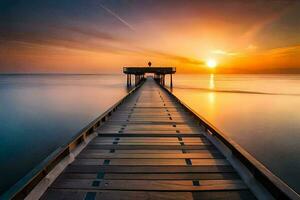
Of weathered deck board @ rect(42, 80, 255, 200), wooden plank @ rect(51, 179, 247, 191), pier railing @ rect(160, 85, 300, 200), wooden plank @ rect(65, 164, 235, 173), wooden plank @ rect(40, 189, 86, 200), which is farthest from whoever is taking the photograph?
wooden plank @ rect(65, 164, 235, 173)

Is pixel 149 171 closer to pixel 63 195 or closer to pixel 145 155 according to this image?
pixel 145 155

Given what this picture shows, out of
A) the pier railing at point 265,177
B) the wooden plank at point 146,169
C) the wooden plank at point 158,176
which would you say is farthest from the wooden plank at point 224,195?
the wooden plank at point 146,169

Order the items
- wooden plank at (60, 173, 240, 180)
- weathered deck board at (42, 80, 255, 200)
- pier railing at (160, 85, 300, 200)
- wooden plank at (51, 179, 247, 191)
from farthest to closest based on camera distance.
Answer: wooden plank at (60, 173, 240, 180)
wooden plank at (51, 179, 247, 191)
weathered deck board at (42, 80, 255, 200)
pier railing at (160, 85, 300, 200)

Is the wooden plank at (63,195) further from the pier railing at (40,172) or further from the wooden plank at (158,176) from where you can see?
the wooden plank at (158,176)

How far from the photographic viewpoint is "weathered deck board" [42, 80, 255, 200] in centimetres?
306

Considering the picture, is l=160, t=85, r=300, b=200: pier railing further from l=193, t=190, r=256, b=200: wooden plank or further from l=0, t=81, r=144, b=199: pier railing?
l=0, t=81, r=144, b=199: pier railing

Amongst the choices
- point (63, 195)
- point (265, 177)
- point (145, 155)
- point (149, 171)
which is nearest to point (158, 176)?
point (149, 171)

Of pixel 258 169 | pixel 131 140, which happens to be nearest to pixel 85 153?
pixel 131 140

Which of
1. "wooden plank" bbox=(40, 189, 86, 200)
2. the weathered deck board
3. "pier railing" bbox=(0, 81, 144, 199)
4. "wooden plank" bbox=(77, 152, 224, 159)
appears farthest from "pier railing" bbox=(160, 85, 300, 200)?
"pier railing" bbox=(0, 81, 144, 199)

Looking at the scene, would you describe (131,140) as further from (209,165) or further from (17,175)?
(17,175)

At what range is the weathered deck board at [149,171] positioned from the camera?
3061mm

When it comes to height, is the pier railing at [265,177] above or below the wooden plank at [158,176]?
above

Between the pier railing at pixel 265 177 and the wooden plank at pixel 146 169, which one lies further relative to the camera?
the wooden plank at pixel 146 169

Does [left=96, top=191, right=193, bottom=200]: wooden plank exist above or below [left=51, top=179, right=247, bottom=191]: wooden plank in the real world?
below
